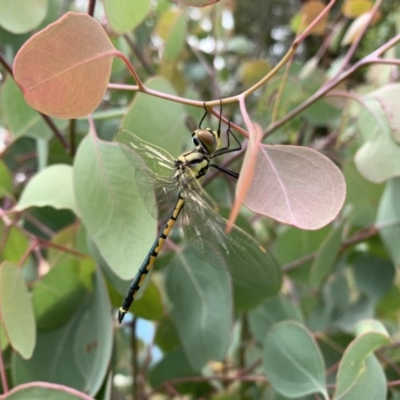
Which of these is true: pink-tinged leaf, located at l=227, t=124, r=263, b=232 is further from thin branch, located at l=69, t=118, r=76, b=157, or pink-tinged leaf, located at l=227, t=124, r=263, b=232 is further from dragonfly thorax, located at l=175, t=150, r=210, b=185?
thin branch, located at l=69, t=118, r=76, b=157

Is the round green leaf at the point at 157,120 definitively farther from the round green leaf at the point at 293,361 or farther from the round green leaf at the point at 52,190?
the round green leaf at the point at 293,361

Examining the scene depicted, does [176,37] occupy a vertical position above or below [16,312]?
above

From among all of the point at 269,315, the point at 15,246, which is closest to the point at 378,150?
the point at 269,315

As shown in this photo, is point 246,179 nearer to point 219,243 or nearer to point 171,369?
point 219,243

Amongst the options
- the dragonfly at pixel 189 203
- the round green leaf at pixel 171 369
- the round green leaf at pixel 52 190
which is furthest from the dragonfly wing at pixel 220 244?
the round green leaf at pixel 171 369

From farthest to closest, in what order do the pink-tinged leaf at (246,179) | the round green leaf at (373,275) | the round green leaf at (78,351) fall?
1. the round green leaf at (373,275)
2. the round green leaf at (78,351)
3. the pink-tinged leaf at (246,179)

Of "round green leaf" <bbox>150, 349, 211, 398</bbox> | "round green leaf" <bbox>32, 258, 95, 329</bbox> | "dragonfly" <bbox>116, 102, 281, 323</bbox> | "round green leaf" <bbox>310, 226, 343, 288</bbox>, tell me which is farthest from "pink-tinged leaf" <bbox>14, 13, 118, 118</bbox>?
"round green leaf" <bbox>150, 349, 211, 398</bbox>

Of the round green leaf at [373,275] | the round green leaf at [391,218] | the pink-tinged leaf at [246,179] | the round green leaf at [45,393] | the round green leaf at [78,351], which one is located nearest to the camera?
the pink-tinged leaf at [246,179]
